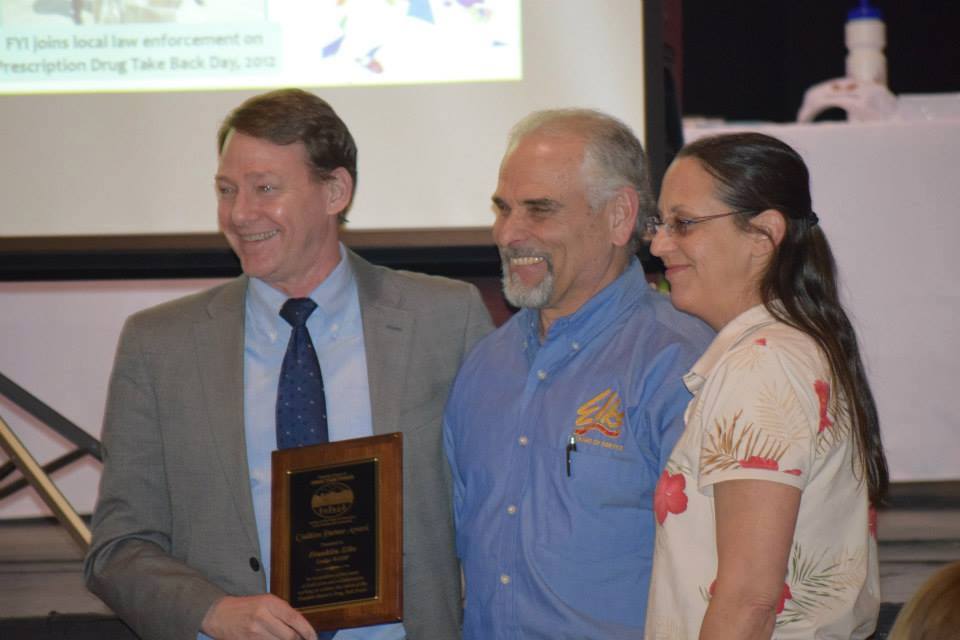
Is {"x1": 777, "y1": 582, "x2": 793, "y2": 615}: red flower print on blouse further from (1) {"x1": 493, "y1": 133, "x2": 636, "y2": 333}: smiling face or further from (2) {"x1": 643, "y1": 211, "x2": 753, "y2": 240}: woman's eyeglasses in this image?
(1) {"x1": 493, "y1": 133, "x2": 636, "y2": 333}: smiling face

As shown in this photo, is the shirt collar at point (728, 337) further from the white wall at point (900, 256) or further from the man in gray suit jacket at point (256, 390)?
the white wall at point (900, 256)

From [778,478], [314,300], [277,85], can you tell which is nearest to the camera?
[778,478]

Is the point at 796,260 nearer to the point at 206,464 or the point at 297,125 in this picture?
the point at 297,125

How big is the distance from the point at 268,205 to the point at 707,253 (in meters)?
0.94

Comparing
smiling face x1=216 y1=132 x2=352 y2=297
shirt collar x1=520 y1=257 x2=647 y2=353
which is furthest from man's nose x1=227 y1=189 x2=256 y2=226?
shirt collar x1=520 y1=257 x2=647 y2=353

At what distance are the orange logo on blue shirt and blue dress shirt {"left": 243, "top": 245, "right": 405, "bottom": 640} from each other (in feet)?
1.51

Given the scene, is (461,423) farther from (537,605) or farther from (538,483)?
(537,605)

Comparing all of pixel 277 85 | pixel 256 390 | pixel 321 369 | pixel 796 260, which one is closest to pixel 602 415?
pixel 796 260

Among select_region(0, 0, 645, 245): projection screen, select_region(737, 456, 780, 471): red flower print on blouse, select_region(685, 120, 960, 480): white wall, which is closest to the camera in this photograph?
select_region(737, 456, 780, 471): red flower print on blouse

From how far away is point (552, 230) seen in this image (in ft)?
7.85

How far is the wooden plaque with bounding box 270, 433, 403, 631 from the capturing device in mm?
2229

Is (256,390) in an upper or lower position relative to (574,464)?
upper

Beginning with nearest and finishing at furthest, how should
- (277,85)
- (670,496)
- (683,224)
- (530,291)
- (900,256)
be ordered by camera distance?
(670,496)
(683,224)
(530,291)
(277,85)
(900,256)

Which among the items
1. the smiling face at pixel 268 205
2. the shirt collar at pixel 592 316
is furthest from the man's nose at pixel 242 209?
the shirt collar at pixel 592 316
